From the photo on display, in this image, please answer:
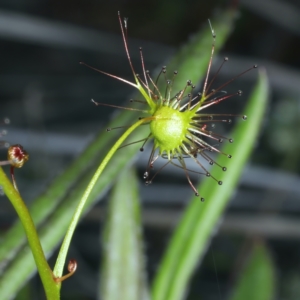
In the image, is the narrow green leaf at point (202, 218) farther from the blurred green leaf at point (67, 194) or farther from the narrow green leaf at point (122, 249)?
the blurred green leaf at point (67, 194)

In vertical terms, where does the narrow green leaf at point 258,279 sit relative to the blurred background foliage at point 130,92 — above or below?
below

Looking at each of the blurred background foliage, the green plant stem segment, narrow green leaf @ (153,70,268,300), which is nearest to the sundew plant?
narrow green leaf @ (153,70,268,300)

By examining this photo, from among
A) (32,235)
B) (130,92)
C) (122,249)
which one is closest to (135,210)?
(122,249)

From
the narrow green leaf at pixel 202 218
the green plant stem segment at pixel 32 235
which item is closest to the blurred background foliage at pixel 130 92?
the narrow green leaf at pixel 202 218

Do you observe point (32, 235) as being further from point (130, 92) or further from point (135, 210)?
point (130, 92)

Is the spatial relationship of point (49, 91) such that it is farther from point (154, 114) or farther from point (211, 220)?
point (154, 114)

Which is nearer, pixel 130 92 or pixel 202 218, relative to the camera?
pixel 202 218

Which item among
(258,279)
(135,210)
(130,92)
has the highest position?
(130,92)
